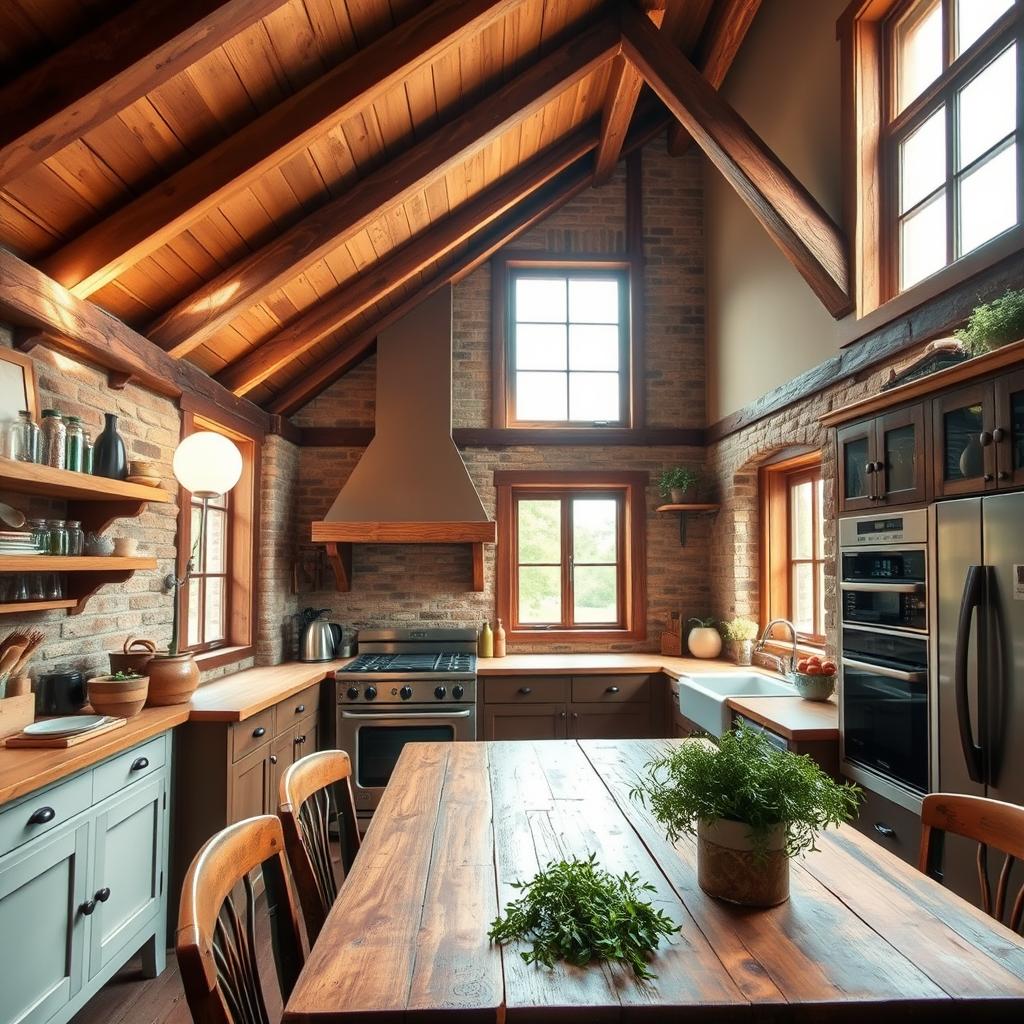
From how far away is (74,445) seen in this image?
243cm

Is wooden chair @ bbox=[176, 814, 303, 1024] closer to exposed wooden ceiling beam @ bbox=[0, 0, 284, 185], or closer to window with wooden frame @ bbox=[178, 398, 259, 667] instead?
exposed wooden ceiling beam @ bbox=[0, 0, 284, 185]

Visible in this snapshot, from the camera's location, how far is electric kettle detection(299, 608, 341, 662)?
14.9ft

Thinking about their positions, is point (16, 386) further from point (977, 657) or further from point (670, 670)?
point (670, 670)

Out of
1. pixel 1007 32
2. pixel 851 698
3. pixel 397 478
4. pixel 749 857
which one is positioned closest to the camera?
pixel 749 857

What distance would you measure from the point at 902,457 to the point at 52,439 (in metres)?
2.87

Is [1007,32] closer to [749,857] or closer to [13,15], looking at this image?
[749,857]

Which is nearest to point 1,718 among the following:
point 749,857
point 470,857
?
point 470,857

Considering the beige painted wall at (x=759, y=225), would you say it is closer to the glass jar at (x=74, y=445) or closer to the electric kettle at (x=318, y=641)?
the electric kettle at (x=318, y=641)

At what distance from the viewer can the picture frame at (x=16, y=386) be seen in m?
2.23

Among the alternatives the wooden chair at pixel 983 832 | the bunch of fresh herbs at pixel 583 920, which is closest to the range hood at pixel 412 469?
the wooden chair at pixel 983 832

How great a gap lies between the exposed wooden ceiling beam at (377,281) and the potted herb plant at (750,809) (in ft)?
11.2

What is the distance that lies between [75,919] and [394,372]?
11.8ft

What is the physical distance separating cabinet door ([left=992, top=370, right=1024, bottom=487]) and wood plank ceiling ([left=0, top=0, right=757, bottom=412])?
218 cm

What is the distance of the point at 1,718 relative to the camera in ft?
7.17
